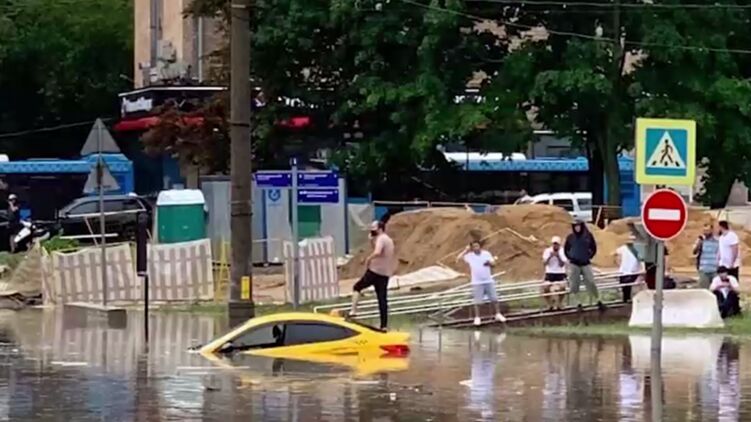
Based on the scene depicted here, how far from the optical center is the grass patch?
2706 cm

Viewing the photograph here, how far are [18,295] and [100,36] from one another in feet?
135

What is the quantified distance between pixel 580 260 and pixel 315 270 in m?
5.54

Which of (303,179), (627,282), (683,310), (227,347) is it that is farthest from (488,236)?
(227,347)

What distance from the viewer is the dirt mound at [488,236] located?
3875 cm

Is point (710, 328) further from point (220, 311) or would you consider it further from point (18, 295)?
point (18, 295)

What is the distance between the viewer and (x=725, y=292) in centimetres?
2911

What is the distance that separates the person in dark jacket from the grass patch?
1.67 m

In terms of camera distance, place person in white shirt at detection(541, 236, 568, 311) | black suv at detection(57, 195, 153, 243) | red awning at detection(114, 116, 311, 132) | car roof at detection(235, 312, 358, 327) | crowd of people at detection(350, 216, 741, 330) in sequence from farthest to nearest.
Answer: red awning at detection(114, 116, 311, 132), black suv at detection(57, 195, 153, 243), person in white shirt at detection(541, 236, 568, 311), crowd of people at detection(350, 216, 741, 330), car roof at detection(235, 312, 358, 327)

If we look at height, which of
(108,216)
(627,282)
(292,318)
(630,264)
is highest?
(108,216)

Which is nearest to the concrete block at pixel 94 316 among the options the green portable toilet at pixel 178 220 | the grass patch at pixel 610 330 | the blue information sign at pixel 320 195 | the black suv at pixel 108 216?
the blue information sign at pixel 320 195

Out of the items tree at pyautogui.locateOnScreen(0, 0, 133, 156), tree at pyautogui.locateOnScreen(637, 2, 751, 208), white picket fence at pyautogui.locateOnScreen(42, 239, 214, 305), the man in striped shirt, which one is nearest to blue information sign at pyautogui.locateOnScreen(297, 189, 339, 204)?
white picket fence at pyautogui.locateOnScreen(42, 239, 214, 305)

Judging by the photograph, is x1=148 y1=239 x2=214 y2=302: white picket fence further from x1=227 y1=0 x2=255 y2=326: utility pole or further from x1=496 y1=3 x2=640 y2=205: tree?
x1=496 y1=3 x2=640 y2=205: tree

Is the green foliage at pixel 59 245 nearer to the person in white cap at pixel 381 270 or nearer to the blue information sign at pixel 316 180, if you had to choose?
the blue information sign at pixel 316 180

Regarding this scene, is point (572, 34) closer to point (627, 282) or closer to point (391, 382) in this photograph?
point (627, 282)
